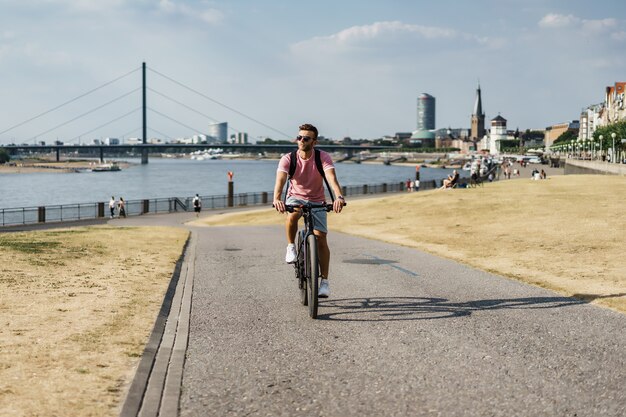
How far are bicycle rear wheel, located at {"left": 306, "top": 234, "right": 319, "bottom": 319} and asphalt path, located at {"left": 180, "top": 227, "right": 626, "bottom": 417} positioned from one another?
200 millimetres

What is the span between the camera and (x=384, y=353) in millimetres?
6078

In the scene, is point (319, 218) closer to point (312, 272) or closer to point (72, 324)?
point (312, 272)

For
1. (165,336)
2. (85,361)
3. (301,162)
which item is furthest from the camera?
(301,162)

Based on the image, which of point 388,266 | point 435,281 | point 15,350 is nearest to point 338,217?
point 388,266

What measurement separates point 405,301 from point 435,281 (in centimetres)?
185

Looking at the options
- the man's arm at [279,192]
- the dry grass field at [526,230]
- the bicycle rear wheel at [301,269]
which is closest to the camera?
the man's arm at [279,192]

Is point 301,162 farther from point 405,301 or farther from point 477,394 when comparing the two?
point 477,394

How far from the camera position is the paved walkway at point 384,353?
480 centimetres

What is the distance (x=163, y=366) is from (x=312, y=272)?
2.03 meters

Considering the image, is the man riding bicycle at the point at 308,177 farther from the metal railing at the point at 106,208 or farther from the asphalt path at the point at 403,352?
the metal railing at the point at 106,208

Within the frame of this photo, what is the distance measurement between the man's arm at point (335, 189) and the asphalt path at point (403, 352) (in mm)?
1174

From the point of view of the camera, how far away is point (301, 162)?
773 cm

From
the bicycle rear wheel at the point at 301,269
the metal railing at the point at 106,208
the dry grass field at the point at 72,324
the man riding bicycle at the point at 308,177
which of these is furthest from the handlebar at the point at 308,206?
the metal railing at the point at 106,208

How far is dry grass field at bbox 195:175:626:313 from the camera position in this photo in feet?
37.5
